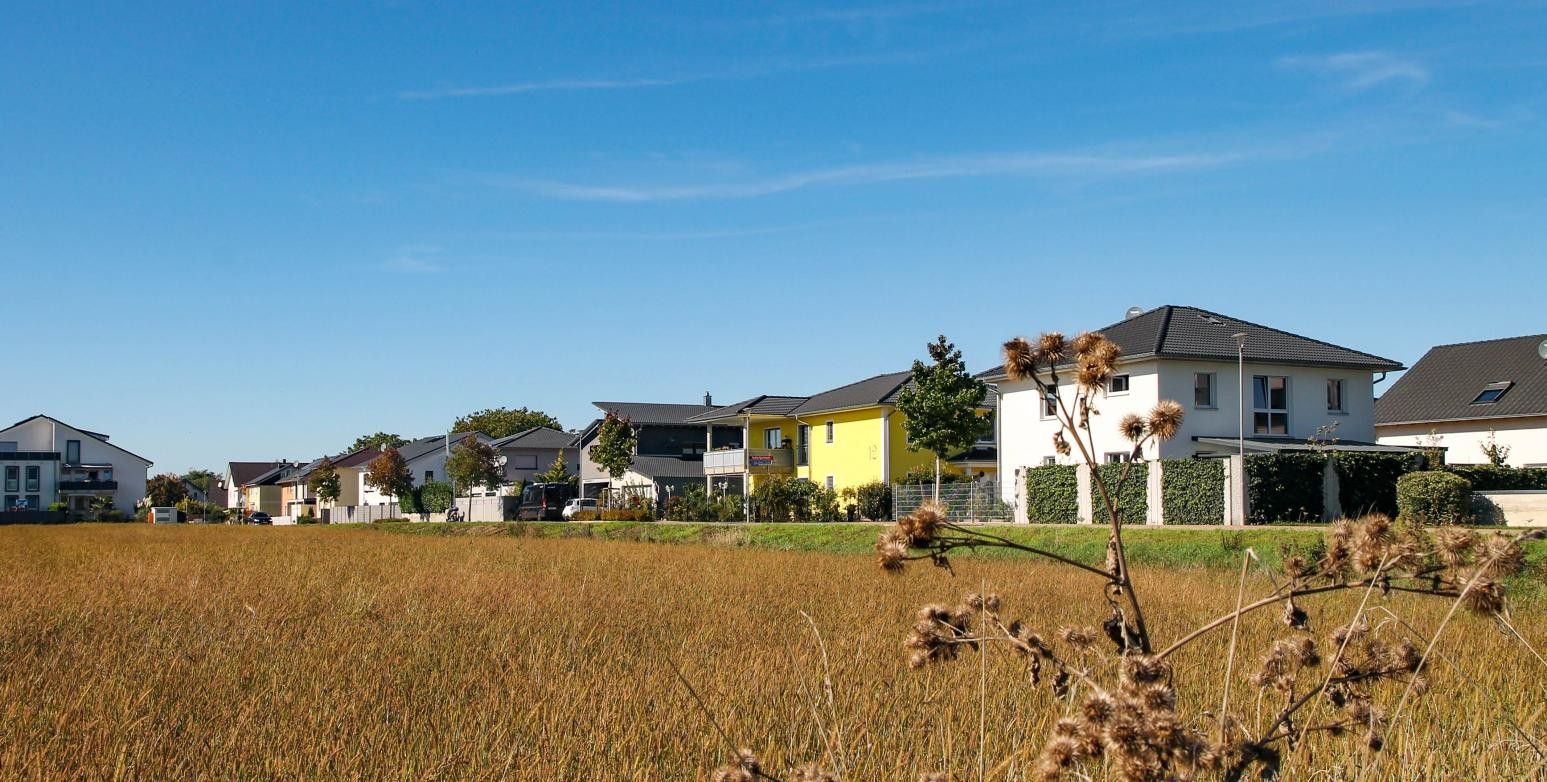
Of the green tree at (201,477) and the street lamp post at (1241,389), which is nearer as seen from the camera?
the street lamp post at (1241,389)

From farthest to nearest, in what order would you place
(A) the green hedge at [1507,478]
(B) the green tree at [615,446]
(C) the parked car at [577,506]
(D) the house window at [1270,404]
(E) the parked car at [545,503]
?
1. (B) the green tree at [615,446]
2. (E) the parked car at [545,503]
3. (C) the parked car at [577,506]
4. (D) the house window at [1270,404]
5. (A) the green hedge at [1507,478]

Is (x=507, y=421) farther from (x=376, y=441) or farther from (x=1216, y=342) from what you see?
(x=1216, y=342)

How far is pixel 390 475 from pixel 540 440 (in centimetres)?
1174

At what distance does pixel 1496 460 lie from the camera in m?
40.2

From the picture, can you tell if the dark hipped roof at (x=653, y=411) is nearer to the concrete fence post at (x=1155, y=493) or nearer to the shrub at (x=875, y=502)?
the shrub at (x=875, y=502)

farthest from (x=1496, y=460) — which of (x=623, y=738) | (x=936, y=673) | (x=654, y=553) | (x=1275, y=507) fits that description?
(x=623, y=738)

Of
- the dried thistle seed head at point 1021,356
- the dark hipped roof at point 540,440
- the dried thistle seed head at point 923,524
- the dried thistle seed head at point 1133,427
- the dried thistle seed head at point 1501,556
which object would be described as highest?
the dark hipped roof at point 540,440

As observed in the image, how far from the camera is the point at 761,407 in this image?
199 ft

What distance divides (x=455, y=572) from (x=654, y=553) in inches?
298

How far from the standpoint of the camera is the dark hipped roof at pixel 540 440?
88812mm

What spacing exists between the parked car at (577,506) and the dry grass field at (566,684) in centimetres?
4559

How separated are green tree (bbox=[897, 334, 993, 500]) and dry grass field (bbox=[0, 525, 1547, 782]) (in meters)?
30.5

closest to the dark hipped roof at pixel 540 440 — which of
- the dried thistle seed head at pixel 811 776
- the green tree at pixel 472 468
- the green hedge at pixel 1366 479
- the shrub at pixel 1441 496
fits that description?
the green tree at pixel 472 468

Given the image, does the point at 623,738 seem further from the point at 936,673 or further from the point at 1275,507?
the point at 1275,507
